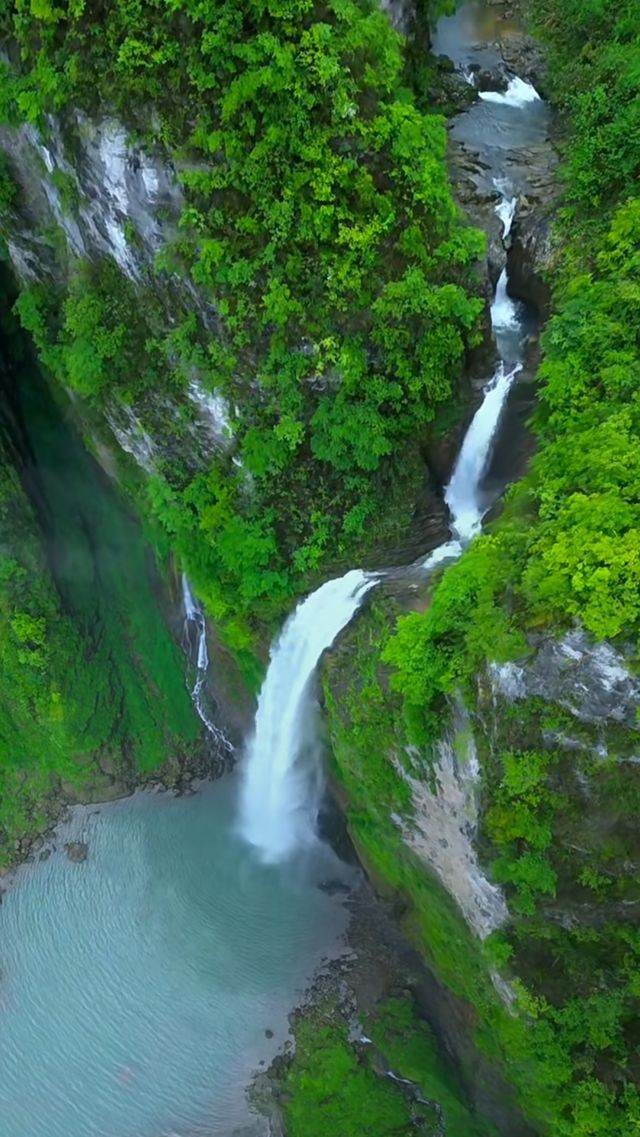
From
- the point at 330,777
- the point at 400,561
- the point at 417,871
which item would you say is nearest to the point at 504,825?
the point at 417,871

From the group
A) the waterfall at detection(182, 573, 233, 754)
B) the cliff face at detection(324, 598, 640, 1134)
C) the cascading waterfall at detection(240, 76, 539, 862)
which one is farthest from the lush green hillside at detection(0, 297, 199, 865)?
the cliff face at detection(324, 598, 640, 1134)

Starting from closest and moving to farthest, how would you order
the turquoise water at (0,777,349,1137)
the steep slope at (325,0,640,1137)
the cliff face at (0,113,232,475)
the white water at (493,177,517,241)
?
the steep slope at (325,0,640,1137)
the cliff face at (0,113,232,475)
the white water at (493,177,517,241)
the turquoise water at (0,777,349,1137)

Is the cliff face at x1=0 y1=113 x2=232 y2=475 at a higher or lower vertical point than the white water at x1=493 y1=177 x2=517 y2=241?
higher

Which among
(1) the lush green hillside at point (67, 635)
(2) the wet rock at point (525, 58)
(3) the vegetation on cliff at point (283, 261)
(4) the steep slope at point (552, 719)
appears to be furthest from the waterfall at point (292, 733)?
(2) the wet rock at point (525, 58)

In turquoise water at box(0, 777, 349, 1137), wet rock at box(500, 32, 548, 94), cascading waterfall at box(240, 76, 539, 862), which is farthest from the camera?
wet rock at box(500, 32, 548, 94)

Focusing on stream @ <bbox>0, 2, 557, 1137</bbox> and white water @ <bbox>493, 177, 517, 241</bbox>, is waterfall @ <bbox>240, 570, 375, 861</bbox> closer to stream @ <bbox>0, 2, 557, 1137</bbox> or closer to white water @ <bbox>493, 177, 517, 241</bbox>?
stream @ <bbox>0, 2, 557, 1137</bbox>

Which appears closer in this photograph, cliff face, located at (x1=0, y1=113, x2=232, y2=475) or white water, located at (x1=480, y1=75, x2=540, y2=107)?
cliff face, located at (x1=0, y1=113, x2=232, y2=475)
